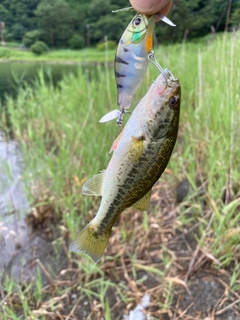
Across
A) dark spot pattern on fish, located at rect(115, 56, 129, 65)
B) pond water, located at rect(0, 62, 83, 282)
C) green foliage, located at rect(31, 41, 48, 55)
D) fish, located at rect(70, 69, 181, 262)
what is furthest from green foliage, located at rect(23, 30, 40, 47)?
fish, located at rect(70, 69, 181, 262)

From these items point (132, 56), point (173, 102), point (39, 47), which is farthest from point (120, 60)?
point (39, 47)

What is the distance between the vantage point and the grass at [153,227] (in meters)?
1.64

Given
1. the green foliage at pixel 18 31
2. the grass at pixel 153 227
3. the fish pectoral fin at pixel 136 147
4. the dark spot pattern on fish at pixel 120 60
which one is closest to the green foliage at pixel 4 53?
the green foliage at pixel 18 31

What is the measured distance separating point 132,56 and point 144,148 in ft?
0.65

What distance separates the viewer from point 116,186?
75 centimetres

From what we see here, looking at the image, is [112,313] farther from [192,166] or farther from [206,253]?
[192,166]

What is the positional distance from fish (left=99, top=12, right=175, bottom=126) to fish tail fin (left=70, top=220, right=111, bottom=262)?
24 centimetres

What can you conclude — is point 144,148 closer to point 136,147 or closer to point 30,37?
point 136,147

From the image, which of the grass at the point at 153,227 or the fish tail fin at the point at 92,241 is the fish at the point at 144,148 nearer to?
the fish tail fin at the point at 92,241

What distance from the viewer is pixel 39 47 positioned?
1.61 meters

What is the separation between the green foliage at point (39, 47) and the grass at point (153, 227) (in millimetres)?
697

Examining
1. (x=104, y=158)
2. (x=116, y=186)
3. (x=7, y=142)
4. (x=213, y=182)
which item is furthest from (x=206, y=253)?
(x=7, y=142)

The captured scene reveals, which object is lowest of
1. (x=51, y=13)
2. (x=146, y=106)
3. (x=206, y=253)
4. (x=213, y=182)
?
(x=206, y=253)

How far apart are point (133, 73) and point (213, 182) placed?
136 centimetres
